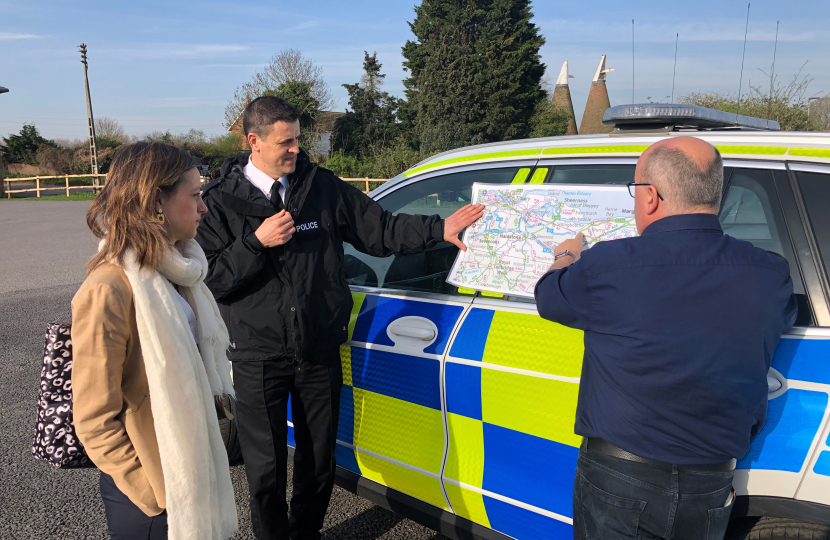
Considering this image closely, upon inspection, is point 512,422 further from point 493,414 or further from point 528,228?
point 528,228

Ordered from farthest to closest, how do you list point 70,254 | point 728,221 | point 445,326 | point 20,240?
point 20,240 → point 70,254 → point 445,326 → point 728,221

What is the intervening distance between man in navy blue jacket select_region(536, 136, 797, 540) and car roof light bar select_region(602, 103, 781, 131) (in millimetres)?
831

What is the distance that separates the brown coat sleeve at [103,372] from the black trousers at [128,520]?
0.11m

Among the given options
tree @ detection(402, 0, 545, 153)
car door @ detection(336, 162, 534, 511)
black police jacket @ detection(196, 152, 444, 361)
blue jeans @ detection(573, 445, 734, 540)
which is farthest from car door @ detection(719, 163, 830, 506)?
tree @ detection(402, 0, 545, 153)

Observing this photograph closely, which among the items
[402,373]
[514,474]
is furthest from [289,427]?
[514,474]

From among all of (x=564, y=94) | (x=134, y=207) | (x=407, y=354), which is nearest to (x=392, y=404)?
(x=407, y=354)

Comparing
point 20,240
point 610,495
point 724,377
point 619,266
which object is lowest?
point 20,240

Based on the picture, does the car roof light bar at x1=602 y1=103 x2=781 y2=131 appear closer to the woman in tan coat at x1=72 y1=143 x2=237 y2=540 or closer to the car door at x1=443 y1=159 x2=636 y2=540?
the car door at x1=443 y1=159 x2=636 y2=540

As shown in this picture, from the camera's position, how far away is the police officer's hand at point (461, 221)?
92.0 inches

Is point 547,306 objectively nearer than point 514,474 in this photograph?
Yes

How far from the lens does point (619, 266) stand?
147 cm

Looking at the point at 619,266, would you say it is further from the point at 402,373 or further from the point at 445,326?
the point at 402,373

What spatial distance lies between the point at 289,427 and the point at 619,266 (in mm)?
2036

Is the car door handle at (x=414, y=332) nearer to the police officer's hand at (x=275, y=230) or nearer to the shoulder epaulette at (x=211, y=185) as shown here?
the police officer's hand at (x=275, y=230)
